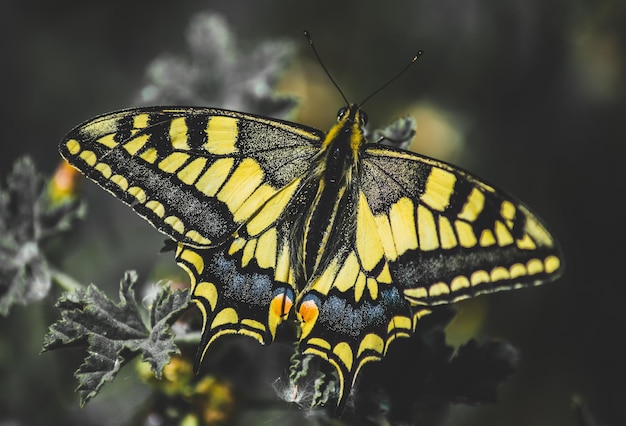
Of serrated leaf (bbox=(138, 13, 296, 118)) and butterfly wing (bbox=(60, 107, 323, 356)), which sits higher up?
serrated leaf (bbox=(138, 13, 296, 118))

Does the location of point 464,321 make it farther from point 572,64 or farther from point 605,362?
point 572,64

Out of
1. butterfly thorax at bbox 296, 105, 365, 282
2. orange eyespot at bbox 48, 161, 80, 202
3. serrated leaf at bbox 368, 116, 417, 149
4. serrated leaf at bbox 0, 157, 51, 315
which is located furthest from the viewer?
orange eyespot at bbox 48, 161, 80, 202

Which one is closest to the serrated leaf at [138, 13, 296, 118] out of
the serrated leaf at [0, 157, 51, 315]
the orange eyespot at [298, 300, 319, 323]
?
the serrated leaf at [0, 157, 51, 315]

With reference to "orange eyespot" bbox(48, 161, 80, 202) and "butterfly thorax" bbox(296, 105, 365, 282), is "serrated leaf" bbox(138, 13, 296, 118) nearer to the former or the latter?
"orange eyespot" bbox(48, 161, 80, 202)

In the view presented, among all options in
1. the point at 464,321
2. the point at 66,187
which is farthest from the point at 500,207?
the point at 66,187

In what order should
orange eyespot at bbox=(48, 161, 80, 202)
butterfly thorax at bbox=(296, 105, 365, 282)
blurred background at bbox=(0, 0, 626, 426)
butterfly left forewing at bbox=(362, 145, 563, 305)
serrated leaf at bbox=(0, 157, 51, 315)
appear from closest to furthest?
butterfly left forewing at bbox=(362, 145, 563, 305) → butterfly thorax at bbox=(296, 105, 365, 282) → serrated leaf at bbox=(0, 157, 51, 315) → orange eyespot at bbox=(48, 161, 80, 202) → blurred background at bbox=(0, 0, 626, 426)

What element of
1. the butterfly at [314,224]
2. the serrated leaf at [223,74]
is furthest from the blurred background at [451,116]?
the butterfly at [314,224]
